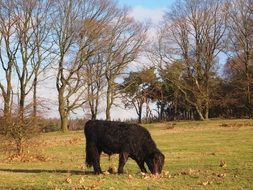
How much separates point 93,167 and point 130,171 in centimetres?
152

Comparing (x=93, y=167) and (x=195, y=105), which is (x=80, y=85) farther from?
(x=93, y=167)

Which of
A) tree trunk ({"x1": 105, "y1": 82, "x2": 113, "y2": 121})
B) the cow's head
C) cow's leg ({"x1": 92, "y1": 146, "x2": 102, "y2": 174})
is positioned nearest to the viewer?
the cow's head

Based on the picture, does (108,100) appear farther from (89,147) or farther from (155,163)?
(155,163)

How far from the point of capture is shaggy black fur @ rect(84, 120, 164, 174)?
16.6 metres

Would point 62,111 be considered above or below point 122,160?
above

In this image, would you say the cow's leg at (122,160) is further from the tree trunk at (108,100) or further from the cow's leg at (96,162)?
the tree trunk at (108,100)

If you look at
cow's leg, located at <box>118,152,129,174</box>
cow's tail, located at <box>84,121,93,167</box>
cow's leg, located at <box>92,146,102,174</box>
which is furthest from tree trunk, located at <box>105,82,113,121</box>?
cow's leg, located at <box>118,152,129,174</box>

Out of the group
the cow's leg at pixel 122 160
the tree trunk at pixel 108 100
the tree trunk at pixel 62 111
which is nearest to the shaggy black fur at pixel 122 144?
the cow's leg at pixel 122 160

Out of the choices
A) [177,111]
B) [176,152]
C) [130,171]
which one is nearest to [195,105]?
[177,111]

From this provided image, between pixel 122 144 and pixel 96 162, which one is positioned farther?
pixel 96 162

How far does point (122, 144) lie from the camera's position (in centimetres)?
1677

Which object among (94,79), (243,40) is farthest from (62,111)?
(243,40)

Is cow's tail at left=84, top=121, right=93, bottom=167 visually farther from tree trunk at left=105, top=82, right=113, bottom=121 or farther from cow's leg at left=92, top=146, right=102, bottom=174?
tree trunk at left=105, top=82, right=113, bottom=121

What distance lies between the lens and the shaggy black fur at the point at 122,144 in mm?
16625
